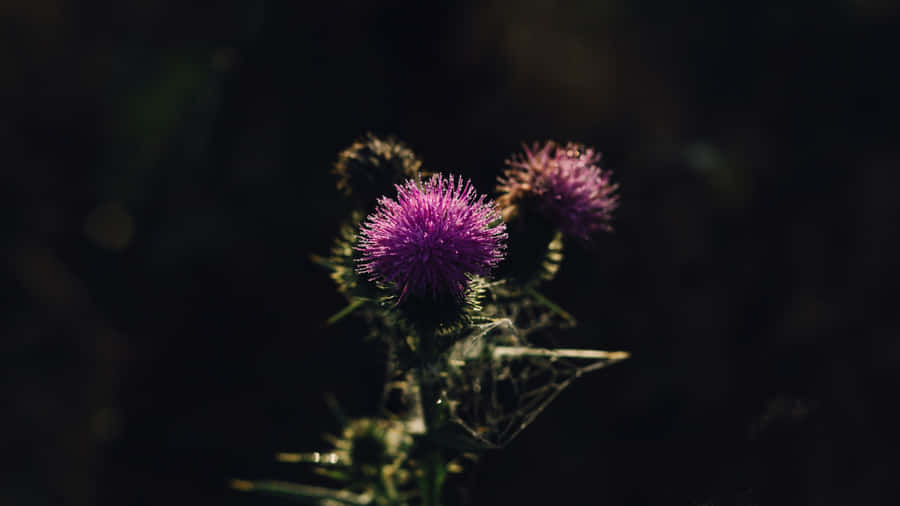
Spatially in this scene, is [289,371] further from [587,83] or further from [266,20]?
[587,83]

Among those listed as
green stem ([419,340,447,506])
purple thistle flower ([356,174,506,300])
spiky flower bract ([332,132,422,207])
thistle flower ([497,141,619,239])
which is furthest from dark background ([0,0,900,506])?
purple thistle flower ([356,174,506,300])

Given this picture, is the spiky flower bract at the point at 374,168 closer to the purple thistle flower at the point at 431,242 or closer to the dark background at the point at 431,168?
the purple thistle flower at the point at 431,242

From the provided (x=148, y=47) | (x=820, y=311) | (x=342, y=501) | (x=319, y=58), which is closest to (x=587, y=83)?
(x=319, y=58)

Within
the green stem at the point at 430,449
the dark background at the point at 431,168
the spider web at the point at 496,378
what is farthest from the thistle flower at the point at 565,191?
the dark background at the point at 431,168

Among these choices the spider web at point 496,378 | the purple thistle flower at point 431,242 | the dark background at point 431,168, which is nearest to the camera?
the purple thistle flower at point 431,242

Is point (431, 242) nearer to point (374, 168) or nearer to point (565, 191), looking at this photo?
point (374, 168)
